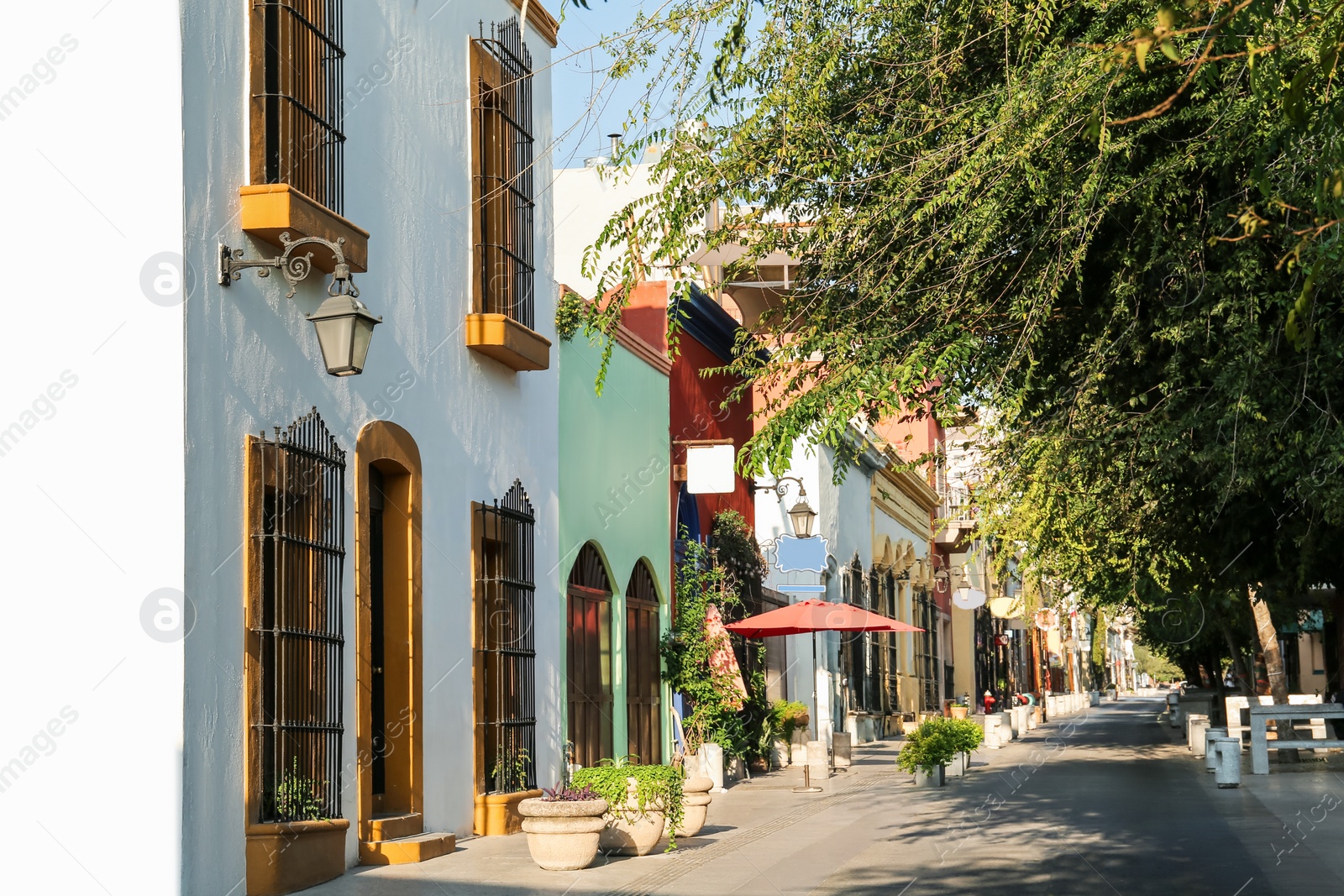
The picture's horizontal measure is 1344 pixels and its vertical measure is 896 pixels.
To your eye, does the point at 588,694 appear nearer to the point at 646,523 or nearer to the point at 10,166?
the point at 646,523

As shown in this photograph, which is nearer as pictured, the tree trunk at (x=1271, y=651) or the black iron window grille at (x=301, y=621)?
the black iron window grille at (x=301, y=621)

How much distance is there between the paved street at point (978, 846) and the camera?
1027 cm

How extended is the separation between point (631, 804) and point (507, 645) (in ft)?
8.51

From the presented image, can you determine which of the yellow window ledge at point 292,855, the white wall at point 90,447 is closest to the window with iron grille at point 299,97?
the white wall at point 90,447

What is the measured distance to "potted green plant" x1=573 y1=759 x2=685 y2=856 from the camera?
11875 mm

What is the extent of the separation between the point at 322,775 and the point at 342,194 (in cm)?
413

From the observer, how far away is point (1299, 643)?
56.8 metres

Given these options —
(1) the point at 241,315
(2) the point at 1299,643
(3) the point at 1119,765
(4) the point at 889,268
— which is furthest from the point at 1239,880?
(2) the point at 1299,643

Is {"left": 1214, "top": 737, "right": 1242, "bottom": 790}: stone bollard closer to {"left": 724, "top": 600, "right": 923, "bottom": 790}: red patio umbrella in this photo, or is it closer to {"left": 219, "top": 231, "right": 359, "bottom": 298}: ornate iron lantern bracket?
{"left": 724, "top": 600, "right": 923, "bottom": 790}: red patio umbrella

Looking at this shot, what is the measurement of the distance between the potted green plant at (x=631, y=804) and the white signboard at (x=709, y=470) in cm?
801

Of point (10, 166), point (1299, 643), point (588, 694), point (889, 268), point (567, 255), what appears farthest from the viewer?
point (1299, 643)

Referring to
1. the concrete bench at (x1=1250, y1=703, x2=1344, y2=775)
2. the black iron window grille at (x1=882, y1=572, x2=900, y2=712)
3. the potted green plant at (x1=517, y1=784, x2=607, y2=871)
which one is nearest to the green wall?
the potted green plant at (x1=517, y1=784, x2=607, y2=871)

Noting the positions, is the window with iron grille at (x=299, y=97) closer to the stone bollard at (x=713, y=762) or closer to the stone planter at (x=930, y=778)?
the stone bollard at (x=713, y=762)

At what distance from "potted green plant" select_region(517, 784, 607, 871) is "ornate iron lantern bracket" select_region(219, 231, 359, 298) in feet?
13.0
